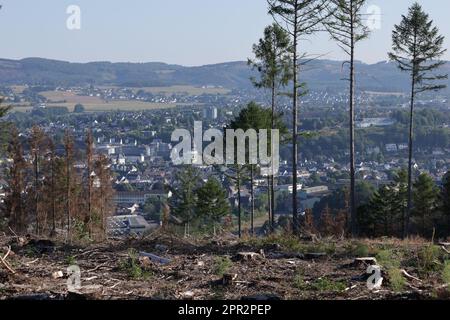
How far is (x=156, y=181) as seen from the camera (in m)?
Answer: 69.4

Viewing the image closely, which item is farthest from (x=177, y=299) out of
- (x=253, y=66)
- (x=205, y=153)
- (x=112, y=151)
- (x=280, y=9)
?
(x=112, y=151)

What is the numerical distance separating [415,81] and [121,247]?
63.8ft

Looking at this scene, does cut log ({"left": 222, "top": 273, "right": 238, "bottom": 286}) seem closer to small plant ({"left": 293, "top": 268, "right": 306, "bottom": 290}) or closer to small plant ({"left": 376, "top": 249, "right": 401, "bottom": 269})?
small plant ({"left": 293, "top": 268, "right": 306, "bottom": 290})

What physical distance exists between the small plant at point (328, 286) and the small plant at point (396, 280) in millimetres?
639

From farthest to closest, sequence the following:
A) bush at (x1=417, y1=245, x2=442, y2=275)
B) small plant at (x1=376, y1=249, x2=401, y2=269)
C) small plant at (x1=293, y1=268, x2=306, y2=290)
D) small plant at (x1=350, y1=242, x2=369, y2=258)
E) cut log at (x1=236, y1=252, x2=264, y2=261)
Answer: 1. small plant at (x1=350, y1=242, x2=369, y2=258)
2. cut log at (x1=236, y1=252, x2=264, y2=261)
3. small plant at (x1=376, y1=249, x2=401, y2=269)
4. bush at (x1=417, y1=245, x2=442, y2=275)
5. small plant at (x1=293, y1=268, x2=306, y2=290)

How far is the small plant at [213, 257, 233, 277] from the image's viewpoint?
9.78 meters

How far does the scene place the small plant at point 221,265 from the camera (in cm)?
978

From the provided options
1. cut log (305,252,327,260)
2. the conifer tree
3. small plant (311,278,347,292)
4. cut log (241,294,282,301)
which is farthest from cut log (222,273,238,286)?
the conifer tree

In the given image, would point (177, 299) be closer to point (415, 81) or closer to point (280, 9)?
point (280, 9)

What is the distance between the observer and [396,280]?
8734 mm

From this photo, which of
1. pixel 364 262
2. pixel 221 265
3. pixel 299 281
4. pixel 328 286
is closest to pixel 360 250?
pixel 364 262

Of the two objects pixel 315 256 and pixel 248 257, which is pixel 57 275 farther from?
pixel 315 256

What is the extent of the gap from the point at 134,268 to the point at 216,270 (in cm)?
124

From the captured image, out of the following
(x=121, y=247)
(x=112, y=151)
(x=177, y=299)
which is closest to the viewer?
(x=177, y=299)
